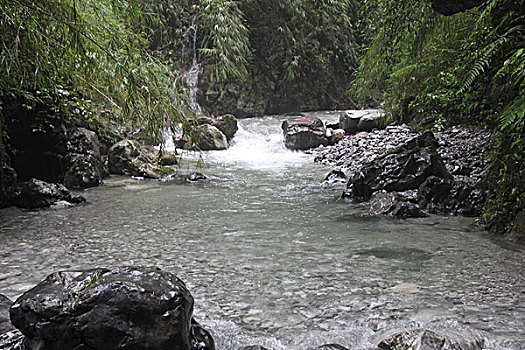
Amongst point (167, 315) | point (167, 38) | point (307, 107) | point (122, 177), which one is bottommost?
point (122, 177)

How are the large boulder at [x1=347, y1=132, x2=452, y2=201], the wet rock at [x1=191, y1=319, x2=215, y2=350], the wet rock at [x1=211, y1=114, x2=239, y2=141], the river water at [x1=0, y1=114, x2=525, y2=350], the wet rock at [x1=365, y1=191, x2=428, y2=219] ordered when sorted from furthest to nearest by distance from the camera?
the wet rock at [x1=211, y1=114, x2=239, y2=141] → the large boulder at [x1=347, y1=132, x2=452, y2=201] → the wet rock at [x1=365, y1=191, x2=428, y2=219] → the river water at [x1=0, y1=114, x2=525, y2=350] → the wet rock at [x1=191, y1=319, x2=215, y2=350]

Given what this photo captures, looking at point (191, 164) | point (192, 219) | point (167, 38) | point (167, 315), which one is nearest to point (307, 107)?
point (167, 38)

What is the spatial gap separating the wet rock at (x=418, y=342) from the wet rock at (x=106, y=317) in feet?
3.40

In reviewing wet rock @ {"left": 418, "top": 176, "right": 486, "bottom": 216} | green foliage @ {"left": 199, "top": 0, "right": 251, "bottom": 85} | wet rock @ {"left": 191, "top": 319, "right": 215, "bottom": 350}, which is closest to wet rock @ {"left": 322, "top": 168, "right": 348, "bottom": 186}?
wet rock @ {"left": 418, "top": 176, "right": 486, "bottom": 216}

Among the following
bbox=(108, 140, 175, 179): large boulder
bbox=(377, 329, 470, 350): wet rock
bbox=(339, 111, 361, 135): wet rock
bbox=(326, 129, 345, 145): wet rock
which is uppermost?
bbox=(339, 111, 361, 135): wet rock

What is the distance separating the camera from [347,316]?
242 cm

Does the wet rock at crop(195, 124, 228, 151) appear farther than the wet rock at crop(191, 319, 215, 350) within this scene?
Yes

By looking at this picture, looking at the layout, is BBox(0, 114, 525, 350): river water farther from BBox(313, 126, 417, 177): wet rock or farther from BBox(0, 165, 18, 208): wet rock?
BBox(313, 126, 417, 177): wet rock

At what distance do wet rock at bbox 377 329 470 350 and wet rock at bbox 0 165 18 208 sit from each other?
5.26 m

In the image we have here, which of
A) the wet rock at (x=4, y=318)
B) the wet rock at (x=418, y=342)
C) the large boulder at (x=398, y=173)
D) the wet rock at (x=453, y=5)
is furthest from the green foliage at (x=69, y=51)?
the large boulder at (x=398, y=173)

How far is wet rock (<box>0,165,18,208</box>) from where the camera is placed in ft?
17.5

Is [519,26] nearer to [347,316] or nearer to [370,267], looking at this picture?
[370,267]

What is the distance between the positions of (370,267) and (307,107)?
19.5 meters

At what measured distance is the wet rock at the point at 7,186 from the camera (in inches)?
210
